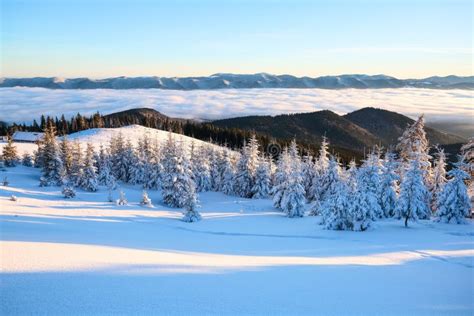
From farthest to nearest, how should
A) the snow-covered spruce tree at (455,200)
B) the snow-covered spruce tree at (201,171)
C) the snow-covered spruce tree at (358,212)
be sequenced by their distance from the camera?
the snow-covered spruce tree at (201,171), the snow-covered spruce tree at (455,200), the snow-covered spruce tree at (358,212)

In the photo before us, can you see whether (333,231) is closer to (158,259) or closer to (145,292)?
(158,259)

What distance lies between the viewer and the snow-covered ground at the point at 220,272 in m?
9.38

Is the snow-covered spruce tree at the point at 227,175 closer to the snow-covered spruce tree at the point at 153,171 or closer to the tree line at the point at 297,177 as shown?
the tree line at the point at 297,177

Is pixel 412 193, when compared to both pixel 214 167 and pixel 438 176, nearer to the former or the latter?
pixel 438 176

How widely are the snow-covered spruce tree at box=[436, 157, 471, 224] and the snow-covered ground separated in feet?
12.8

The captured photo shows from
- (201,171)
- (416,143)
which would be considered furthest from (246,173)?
(416,143)

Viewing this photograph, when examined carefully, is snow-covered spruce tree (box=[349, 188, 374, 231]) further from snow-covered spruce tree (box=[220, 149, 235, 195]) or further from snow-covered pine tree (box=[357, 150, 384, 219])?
snow-covered spruce tree (box=[220, 149, 235, 195])

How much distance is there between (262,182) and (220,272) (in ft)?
143

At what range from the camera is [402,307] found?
10719 millimetres

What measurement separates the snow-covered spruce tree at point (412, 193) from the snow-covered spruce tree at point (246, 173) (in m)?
28.7

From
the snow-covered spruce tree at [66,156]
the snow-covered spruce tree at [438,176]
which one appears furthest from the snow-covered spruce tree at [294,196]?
the snow-covered spruce tree at [66,156]

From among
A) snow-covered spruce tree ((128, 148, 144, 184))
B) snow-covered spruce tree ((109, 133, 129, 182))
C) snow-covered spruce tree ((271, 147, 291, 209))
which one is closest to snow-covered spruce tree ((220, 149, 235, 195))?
snow-covered spruce tree ((271, 147, 291, 209))

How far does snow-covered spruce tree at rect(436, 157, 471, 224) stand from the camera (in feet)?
102

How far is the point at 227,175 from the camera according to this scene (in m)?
60.2
